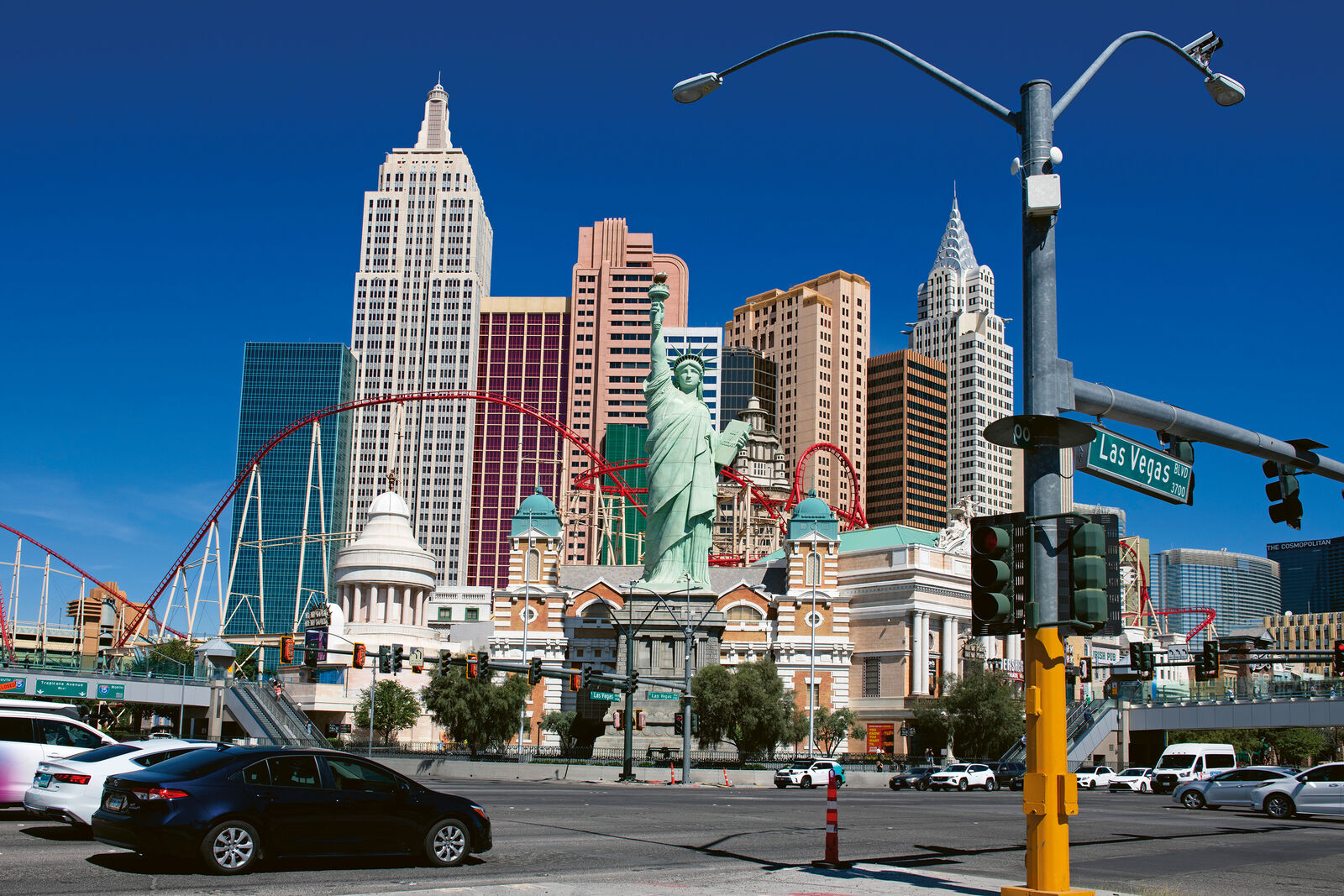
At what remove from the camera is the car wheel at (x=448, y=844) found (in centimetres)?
1587

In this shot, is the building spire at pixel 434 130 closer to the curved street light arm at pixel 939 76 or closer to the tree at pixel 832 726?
the tree at pixel 832 726

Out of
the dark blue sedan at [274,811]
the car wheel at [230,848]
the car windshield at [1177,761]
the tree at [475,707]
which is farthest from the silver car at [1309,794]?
the tree at [475,707]

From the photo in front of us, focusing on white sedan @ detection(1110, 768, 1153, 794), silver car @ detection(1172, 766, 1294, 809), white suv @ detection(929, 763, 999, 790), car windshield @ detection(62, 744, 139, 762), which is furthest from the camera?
white suv @ detection(929, 763, 999, 790)

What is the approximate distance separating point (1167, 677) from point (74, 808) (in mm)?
91569

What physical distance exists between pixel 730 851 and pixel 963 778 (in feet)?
123

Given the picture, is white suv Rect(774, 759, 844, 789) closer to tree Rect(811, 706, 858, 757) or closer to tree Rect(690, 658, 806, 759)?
tree Rect(690, 658, 806, 759)

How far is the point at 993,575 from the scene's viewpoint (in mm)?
12641

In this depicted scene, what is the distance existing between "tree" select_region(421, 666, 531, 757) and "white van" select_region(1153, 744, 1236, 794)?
33.2 m

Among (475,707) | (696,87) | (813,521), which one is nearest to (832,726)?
(813,521)

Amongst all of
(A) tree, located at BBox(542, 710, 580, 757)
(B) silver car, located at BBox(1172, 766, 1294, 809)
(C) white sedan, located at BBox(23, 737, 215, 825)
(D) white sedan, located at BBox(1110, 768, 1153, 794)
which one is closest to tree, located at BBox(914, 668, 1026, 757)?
(D) white sedan, located at BBox(1110, 768, 1153, 794)

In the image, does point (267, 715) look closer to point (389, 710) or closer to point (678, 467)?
point (389, 710)

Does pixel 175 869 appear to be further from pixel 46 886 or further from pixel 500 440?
pixel 500 440

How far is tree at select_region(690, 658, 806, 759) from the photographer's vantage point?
205 ft

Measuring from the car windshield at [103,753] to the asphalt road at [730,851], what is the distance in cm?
111
